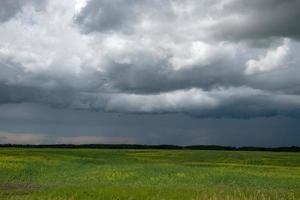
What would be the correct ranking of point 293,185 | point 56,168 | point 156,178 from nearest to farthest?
point 293,185, point 156,178, point 56,168

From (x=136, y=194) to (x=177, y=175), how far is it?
56.2 ft

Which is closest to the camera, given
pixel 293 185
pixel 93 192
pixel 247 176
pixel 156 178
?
pixel 93 192

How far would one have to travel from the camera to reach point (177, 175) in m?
43.9

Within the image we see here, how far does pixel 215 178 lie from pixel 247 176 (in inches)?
168

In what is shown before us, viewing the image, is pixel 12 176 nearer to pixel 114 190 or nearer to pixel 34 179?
pixel 34 179

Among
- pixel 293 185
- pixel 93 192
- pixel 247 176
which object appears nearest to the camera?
pixel 93 192

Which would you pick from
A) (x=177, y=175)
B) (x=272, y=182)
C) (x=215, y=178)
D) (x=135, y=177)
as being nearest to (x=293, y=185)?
(x=272, y=182)

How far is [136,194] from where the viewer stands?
27.1 metres

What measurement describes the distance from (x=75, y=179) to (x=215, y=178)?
447 inches

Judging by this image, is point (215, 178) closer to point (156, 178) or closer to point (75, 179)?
point (156, 178)

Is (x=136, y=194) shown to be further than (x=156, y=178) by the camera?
No

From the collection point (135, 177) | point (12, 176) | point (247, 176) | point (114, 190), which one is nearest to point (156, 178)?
point (135, 177)

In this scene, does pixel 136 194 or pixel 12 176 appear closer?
pixel 136 194

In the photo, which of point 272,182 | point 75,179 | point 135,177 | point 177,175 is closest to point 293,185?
point 272,182
